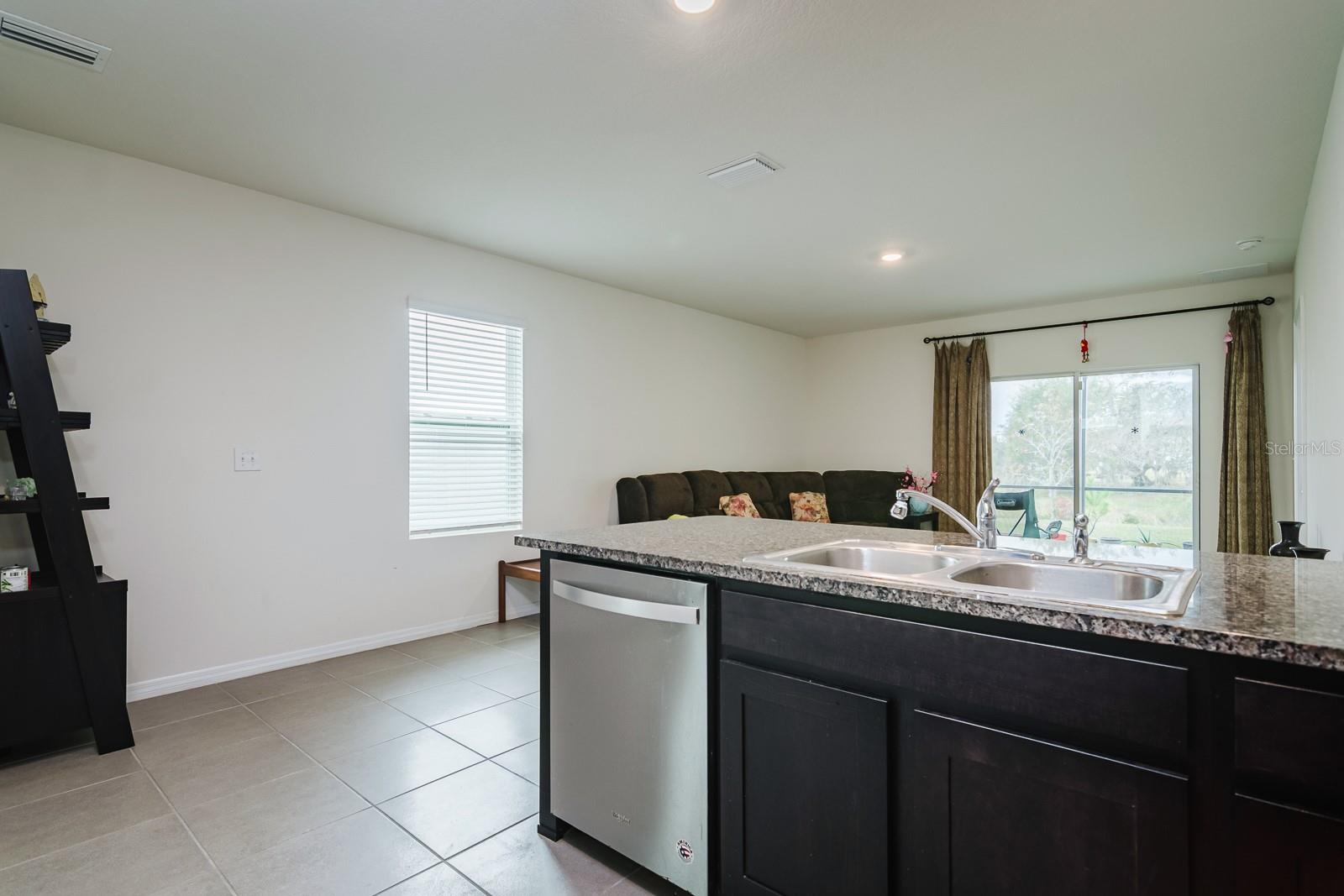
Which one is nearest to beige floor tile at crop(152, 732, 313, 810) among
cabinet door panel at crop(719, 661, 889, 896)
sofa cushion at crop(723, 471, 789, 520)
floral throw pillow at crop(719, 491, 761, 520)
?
cabinet door panel at crop(719, 661, 889, 896)

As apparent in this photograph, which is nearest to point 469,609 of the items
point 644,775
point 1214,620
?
point 644,775

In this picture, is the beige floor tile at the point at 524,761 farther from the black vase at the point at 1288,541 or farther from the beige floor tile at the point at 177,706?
the black vase at the point at 1288,541

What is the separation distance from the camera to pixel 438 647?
399cm

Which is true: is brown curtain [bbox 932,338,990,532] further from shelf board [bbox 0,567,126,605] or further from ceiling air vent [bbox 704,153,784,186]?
shelf board [bbox 0,567,126,605]

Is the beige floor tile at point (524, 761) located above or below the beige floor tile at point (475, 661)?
below

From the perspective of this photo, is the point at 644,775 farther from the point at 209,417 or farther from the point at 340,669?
the point at 209,417

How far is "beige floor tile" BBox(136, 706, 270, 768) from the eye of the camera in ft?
8.39

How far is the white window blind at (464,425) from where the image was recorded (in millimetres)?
4219

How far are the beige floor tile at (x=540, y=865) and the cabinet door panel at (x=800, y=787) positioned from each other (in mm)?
424

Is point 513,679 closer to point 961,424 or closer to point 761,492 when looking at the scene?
point 761,492

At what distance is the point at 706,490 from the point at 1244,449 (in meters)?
4.03

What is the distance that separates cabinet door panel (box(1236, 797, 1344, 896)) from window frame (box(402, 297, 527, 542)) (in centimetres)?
400

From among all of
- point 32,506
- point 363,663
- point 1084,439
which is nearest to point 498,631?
point 363,663

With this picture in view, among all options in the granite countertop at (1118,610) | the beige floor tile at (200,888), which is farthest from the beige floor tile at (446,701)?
the granite countertop at (1118,610)
